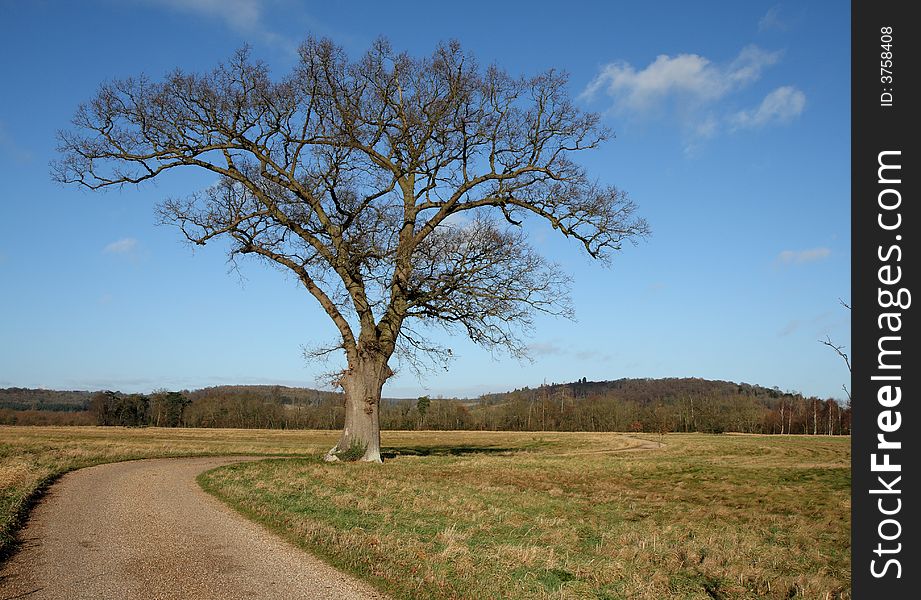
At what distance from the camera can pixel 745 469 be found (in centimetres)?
2881

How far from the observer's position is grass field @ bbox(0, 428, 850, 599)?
8.12 metres

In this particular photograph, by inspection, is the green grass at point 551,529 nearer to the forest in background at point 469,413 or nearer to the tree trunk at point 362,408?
the tree trunk at point 362,408

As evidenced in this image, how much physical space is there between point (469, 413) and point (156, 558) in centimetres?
12358

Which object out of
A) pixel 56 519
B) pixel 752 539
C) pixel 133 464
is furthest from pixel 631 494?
pixel 133 464

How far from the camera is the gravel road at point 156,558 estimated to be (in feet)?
24.0

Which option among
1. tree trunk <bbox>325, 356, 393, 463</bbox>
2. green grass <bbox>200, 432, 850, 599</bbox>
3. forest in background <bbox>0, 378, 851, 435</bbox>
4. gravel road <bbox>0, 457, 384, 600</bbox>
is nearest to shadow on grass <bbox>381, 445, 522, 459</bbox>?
tree trunk <bbox>325, 356, 393, 463</bbox>

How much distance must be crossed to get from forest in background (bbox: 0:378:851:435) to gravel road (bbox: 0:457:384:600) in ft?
339

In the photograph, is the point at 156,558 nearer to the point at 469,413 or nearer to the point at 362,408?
the point at 362,408

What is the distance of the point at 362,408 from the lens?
24.0m

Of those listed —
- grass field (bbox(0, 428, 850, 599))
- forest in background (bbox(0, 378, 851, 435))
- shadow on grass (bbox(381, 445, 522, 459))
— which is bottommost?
forest in background (bbox(0, 378, 851, 435))

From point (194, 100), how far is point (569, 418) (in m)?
114

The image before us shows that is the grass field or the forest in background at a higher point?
the grass field

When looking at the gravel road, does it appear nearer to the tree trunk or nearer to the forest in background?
the tree trunk

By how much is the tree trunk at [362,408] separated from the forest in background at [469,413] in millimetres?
91666
